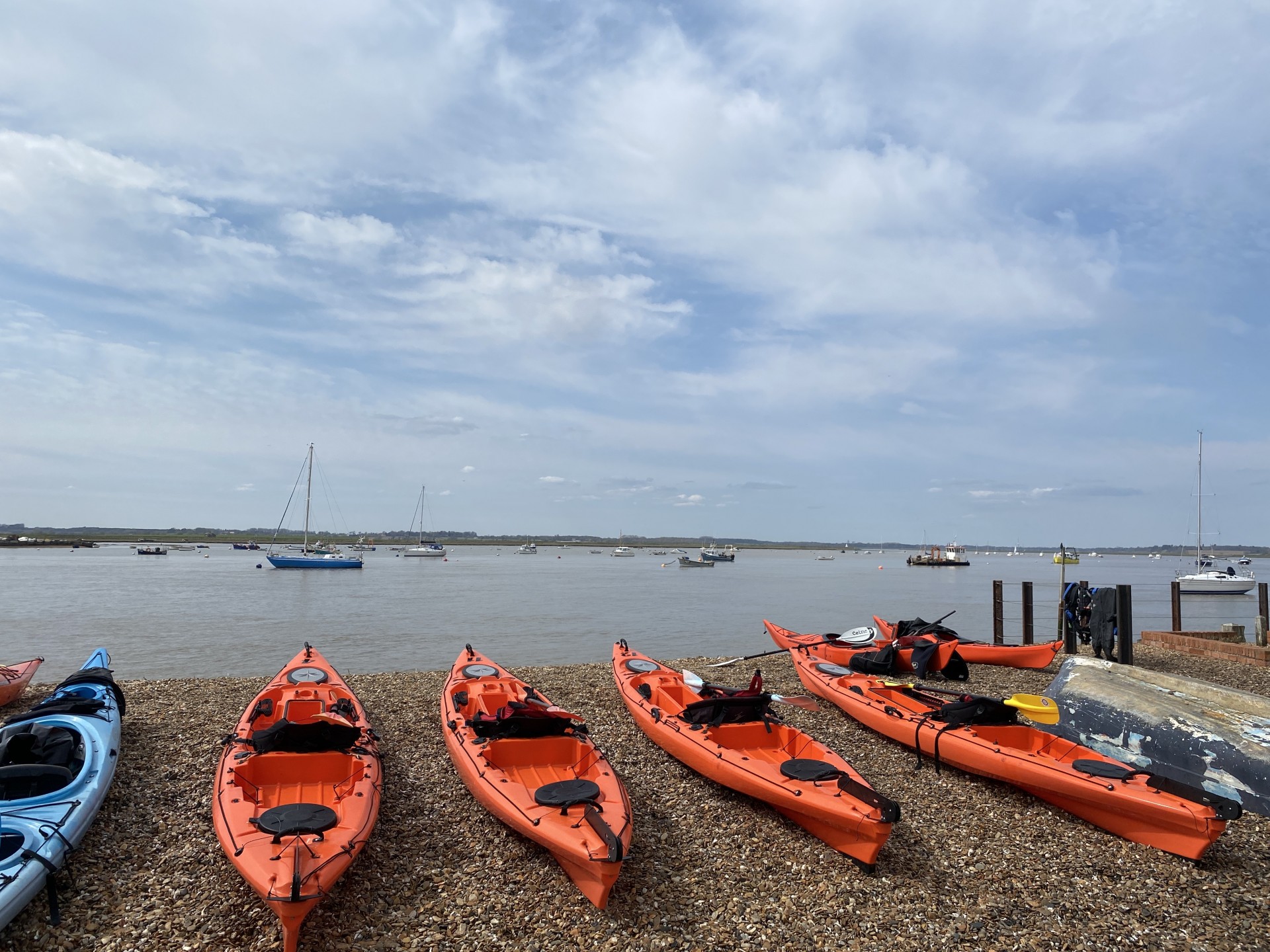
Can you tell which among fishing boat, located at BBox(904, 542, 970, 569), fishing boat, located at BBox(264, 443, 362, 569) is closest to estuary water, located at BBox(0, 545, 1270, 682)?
fishing boat, located at BBox(264, 443, 362, 569)

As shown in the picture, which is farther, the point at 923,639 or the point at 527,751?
the point at 923,639

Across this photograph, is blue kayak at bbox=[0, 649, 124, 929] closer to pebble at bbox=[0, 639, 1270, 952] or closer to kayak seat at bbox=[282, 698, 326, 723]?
pebble at bbox=[0, 639, 1270, 952]

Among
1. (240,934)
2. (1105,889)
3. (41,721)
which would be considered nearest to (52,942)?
(240,934)

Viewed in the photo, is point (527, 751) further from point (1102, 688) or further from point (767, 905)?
point (1102, 688)

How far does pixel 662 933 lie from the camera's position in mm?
4793

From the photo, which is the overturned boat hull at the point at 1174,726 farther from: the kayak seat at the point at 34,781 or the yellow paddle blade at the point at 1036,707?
the kayak seat at the point at 34,781

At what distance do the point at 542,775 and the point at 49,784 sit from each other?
3961mm

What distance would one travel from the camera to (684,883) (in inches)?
211

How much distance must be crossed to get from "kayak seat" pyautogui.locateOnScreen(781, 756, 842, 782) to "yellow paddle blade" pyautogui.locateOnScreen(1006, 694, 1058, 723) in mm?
2792

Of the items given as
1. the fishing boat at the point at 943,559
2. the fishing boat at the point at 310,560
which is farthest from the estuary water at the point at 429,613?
the fishing boat at the point at 943,559

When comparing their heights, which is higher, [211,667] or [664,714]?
[664,714]

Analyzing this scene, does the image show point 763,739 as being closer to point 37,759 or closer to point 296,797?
point 296,797

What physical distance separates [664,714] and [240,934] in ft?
15.0

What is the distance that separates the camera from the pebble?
15.5ft
